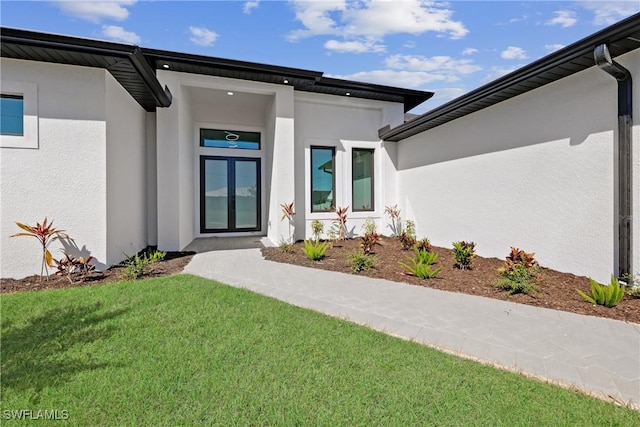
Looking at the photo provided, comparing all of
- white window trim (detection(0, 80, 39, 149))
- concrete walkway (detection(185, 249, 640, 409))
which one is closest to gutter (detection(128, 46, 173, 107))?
white window trim (detection(0, 80, 39, 149))

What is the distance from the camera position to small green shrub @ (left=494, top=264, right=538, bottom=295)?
15.3 feet

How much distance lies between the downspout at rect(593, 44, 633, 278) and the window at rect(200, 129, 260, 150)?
364 inches

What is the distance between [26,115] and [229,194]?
19.5ft

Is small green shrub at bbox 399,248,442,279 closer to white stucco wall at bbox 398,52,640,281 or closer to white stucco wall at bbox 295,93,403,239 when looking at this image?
white stucco wall at bbox 398,52,640,281

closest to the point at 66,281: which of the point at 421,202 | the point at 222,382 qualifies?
the point at 222,382

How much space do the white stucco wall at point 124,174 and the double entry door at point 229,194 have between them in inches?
98.9

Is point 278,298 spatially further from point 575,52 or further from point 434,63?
point 434,63

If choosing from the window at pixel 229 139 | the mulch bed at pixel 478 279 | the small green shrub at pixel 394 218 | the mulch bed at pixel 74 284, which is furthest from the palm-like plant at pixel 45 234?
the small green shrub at pixel 394 218

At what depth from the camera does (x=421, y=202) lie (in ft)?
30.4

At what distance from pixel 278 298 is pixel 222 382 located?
6.86 feet

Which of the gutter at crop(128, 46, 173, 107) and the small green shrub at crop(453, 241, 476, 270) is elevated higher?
the gutter at crop(128, 46, 173, 107)

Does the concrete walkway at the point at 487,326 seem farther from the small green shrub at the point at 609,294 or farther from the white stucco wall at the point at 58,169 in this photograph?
the white stucco wall at the point at 58,169

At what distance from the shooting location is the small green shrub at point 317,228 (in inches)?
365

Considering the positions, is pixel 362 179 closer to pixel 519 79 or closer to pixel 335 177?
pixel 335 177
